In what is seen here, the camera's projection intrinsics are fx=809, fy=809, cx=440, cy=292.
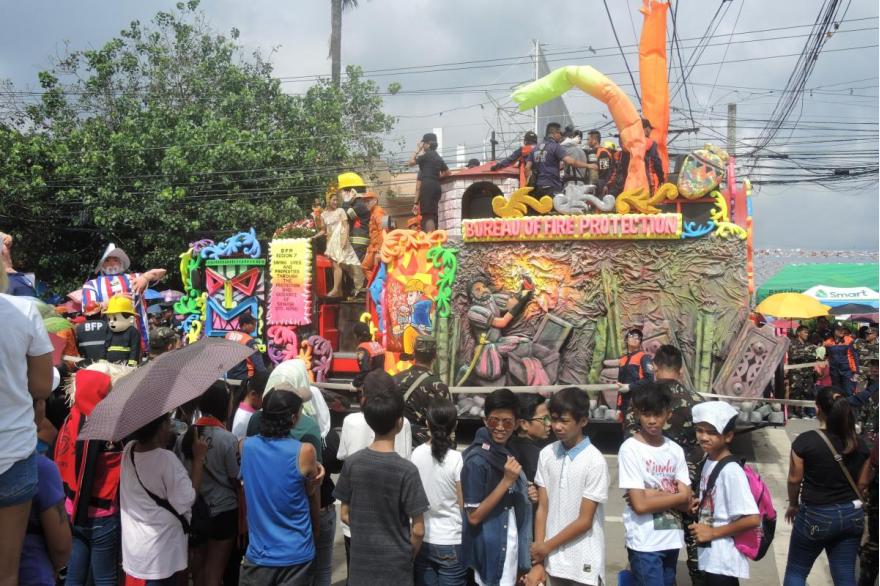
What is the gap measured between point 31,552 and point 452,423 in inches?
77.8

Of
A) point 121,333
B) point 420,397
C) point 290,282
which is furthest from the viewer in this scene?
point 290,282

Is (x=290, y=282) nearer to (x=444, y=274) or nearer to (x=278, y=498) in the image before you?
(x=444, y=274)

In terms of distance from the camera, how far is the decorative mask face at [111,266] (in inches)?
451

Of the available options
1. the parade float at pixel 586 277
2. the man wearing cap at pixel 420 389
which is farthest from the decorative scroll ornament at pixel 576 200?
the man wearing cap at pixel 420 389

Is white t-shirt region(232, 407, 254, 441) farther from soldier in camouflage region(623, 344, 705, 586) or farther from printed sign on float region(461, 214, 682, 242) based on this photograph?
printed sign on float region(461, 214, 682, 242)

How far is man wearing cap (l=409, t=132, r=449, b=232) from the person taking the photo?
1303 cm

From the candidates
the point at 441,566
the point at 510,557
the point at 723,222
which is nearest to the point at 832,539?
the point at 510,557

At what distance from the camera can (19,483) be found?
2.87 metres

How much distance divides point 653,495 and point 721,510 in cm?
38

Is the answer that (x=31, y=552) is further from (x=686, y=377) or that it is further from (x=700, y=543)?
(x=686, y=377)

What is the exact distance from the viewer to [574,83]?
1260cm

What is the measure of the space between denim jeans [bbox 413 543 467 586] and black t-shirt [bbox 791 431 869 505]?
211 cm

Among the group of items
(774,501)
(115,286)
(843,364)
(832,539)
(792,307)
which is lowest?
(774,501)

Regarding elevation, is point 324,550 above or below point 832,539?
below
